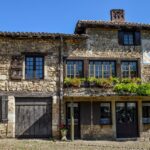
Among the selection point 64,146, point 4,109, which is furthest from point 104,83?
point 4,109

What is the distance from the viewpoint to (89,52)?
800 inches

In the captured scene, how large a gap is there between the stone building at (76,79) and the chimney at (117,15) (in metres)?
1.84

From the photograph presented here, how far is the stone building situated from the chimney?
1.84m

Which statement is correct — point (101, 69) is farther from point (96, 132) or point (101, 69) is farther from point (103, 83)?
point (96, 132)

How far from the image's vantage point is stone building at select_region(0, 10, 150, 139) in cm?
1931

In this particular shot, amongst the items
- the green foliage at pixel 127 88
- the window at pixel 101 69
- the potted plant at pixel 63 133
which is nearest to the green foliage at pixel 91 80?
the window at pixel 101 69

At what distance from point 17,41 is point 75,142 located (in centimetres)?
650

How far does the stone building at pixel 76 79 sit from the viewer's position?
19.3 meters

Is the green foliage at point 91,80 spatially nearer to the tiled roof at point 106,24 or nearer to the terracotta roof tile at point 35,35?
the terracotta roof tile at point 35,35

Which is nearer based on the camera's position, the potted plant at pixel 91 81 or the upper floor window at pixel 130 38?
the potted plant at pixel 91 81

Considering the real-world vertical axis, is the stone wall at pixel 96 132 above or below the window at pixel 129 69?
below

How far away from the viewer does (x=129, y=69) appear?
20797 mm

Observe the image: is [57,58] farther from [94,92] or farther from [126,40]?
[126,40]

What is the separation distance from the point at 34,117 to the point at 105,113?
162 inches
